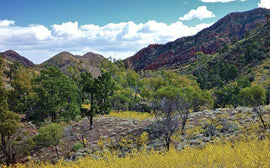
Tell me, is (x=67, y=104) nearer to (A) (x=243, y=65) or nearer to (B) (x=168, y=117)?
(B) (x=168, y=117)

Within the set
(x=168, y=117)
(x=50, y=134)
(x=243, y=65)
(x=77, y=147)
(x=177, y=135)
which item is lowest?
(x=77, y=147)

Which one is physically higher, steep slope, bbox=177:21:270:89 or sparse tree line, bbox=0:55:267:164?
steep slope, bbox=177:21:270:89

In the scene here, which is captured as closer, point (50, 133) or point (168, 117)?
point (168, 117)

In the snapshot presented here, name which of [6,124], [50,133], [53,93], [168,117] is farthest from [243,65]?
[6,124]

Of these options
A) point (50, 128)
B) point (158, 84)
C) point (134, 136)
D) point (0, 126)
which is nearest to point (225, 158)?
point (134, 136)

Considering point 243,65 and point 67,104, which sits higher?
point 243,65

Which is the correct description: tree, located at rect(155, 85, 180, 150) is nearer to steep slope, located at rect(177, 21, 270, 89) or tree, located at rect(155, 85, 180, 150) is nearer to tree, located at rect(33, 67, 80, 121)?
tree, located at rect(33, 67, 80, 121)

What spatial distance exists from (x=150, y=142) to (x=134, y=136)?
7.24ft

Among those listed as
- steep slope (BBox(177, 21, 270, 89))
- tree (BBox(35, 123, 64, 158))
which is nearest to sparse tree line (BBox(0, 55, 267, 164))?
tree (BBox(35, 123, 64, 158))

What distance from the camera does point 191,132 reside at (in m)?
17.4

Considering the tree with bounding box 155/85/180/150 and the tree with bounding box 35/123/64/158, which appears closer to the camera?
the tree with bounding box 155/85/180/150

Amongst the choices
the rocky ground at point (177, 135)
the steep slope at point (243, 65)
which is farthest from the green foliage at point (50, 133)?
the steep slope at point (243, 65)

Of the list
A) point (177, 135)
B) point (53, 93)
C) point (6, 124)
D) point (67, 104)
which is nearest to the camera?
point (6, 124)

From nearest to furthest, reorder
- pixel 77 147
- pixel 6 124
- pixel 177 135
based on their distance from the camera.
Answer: pixel 6 124 → pixel 177 135 → pixel 77 147
